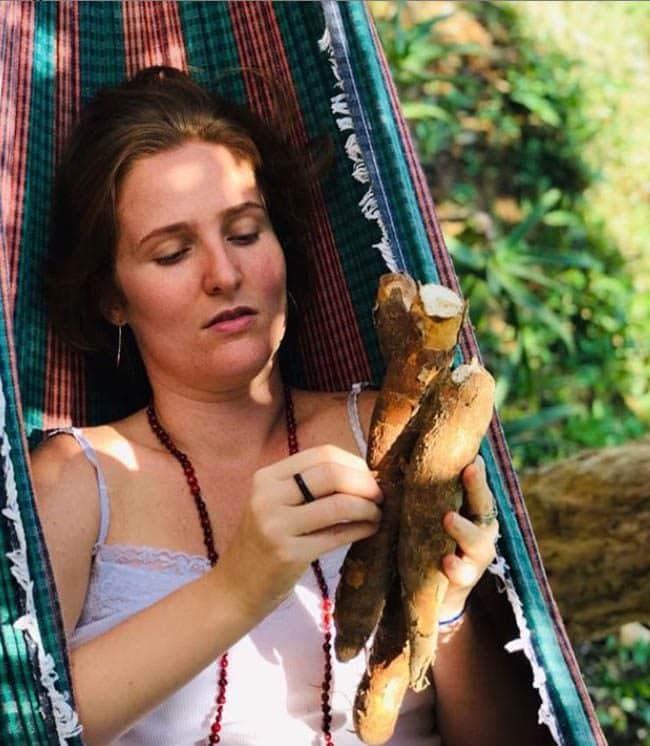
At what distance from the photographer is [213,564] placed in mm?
1879

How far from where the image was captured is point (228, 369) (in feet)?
6.19

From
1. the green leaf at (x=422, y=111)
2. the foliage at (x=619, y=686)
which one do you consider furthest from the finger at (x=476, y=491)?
the green leaf at (x=422, y=111)

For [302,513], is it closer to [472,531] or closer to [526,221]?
[472,531]

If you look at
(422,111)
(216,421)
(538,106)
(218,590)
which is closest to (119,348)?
(216,421)

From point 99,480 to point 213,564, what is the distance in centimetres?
21

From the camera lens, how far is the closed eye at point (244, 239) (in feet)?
6.26

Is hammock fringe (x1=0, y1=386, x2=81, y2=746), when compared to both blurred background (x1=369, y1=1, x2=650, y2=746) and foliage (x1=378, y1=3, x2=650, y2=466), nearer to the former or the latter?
blurred background (x1=369, y1=1, x2=650, y2=746)

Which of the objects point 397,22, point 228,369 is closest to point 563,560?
point 228,369

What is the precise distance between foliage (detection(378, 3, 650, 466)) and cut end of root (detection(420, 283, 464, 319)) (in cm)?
240

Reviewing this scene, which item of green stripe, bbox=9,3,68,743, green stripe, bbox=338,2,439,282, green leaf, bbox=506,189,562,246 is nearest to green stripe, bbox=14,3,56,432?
green stripe, bbox=9,3,68,743

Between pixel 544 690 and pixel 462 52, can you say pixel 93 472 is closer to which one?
pixel 544 690

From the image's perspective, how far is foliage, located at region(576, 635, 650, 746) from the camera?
3.23 metres

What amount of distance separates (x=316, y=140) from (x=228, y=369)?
58 cm

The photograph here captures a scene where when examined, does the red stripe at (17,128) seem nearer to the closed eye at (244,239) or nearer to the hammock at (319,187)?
the hammock at (319,187)
